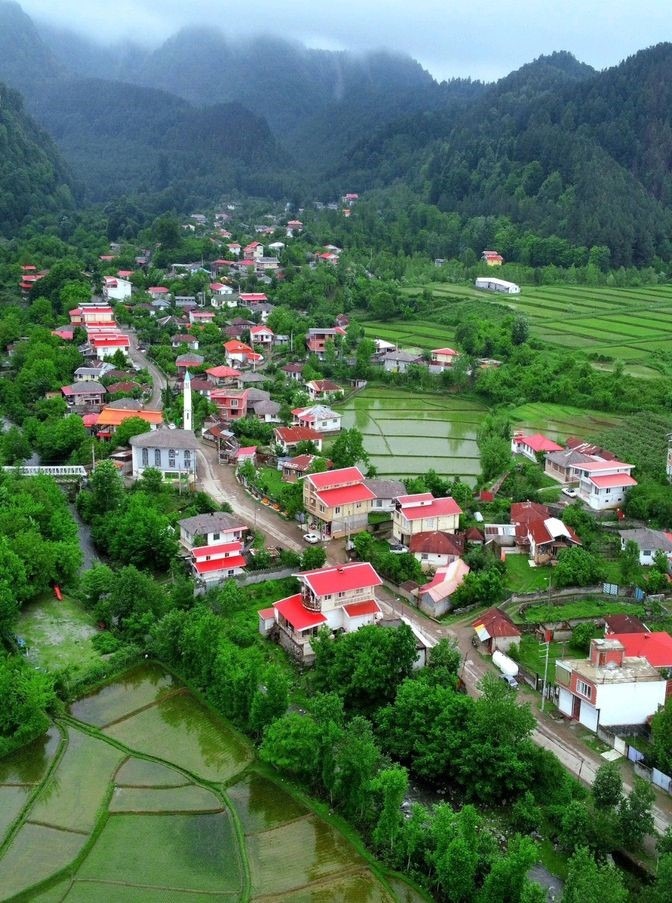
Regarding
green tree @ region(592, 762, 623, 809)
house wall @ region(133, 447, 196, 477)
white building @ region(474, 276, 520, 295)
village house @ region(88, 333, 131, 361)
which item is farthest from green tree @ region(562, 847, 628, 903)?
white building @ region(474, 276, 520, 295)

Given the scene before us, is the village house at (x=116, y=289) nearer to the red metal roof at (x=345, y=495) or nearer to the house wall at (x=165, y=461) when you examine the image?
the house wall at (x=165, y=461)

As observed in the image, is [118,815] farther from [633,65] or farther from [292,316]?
[633,65]

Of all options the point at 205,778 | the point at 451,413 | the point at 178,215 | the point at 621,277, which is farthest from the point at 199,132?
the point at 205,778

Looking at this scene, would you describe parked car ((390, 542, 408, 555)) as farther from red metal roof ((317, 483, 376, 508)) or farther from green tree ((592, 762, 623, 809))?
green tree ((592, 762, 623, 809))

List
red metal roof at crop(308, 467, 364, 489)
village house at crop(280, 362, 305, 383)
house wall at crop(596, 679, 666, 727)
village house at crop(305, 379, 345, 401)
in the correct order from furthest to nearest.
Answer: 1. village house at crop(280, 362, 305, 383)
2. village house at crop(305, 379, 345, 401)
3. red metal roof at crop(308, 467, 364, 489)
4. house wall at crop(596, 679, 666, 727)

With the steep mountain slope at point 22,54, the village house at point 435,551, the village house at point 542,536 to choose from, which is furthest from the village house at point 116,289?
the steep mountain slope at point 22,54
